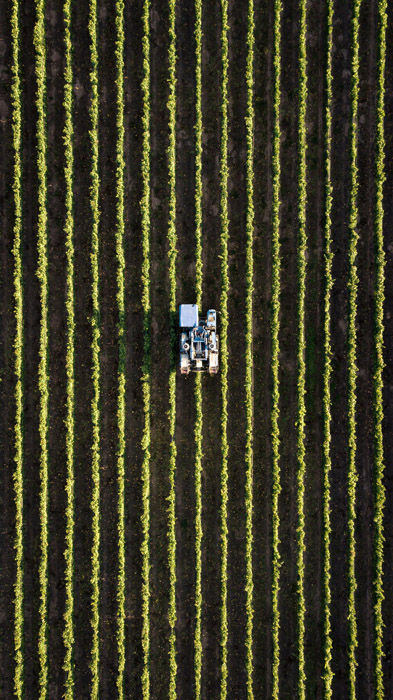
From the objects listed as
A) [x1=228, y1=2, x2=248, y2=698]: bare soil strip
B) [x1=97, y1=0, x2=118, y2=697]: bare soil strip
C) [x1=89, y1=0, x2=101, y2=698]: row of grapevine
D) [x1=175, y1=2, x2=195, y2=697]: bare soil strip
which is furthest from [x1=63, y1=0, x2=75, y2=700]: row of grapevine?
[x1=228, y1=2, x2=248, y2=698]: bare soil strip

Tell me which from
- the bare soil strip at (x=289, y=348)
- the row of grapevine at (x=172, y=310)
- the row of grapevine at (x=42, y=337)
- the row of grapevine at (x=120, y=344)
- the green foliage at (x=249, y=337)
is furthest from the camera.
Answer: the bare soil strip at (x=289, y=348)

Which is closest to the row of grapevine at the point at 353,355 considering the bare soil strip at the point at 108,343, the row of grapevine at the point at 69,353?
the bare soil strip at the point at 108,343

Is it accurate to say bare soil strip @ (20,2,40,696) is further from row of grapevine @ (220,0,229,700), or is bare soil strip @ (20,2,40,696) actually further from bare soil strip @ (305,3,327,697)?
bare soil strip @ (305,3,327,697)

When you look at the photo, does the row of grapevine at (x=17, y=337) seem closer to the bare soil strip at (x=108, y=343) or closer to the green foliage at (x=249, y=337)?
the bare soil strip at (x=108, y=343)

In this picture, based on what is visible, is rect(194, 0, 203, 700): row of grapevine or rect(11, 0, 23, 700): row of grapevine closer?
rect(11, 0, 23, 700): row of grapevine

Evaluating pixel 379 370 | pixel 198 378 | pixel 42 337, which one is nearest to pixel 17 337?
pixel 42 337
